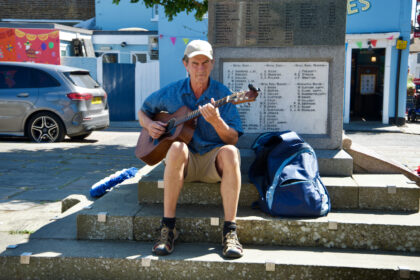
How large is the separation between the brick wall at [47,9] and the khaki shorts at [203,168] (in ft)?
76.4

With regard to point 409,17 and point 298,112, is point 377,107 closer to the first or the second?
point 409,17

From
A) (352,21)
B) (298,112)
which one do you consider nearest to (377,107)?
A: (352,21)

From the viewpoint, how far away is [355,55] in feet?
58.8

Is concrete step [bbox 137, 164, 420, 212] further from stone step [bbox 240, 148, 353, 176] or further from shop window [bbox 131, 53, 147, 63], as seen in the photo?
shop window [bbox 131, 53, 147, 63]

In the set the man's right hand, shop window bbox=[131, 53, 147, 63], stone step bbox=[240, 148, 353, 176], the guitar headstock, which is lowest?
stone step bbox=[240, 148, 353, 176]

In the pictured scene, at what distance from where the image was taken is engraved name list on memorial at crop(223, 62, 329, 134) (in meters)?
4.82

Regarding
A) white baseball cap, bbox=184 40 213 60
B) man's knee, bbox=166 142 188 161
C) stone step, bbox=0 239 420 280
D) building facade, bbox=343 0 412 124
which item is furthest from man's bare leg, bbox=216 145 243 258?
building facade, bbox=343 0 412 124

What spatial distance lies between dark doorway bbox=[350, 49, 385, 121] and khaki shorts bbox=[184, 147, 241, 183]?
14.8 meters

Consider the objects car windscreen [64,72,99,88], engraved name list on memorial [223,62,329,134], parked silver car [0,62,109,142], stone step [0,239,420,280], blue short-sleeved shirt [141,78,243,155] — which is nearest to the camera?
stone step [0,239,420,280]

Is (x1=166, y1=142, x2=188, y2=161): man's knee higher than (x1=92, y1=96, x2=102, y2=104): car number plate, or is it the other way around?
(x1=92, y1=96, x2=102, y2=104): car number plate

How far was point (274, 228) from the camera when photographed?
3590mm

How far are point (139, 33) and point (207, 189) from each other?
15.4 meters

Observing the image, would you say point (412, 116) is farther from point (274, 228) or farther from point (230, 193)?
point (230, 193)

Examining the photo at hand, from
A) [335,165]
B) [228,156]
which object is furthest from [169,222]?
[335,165]
